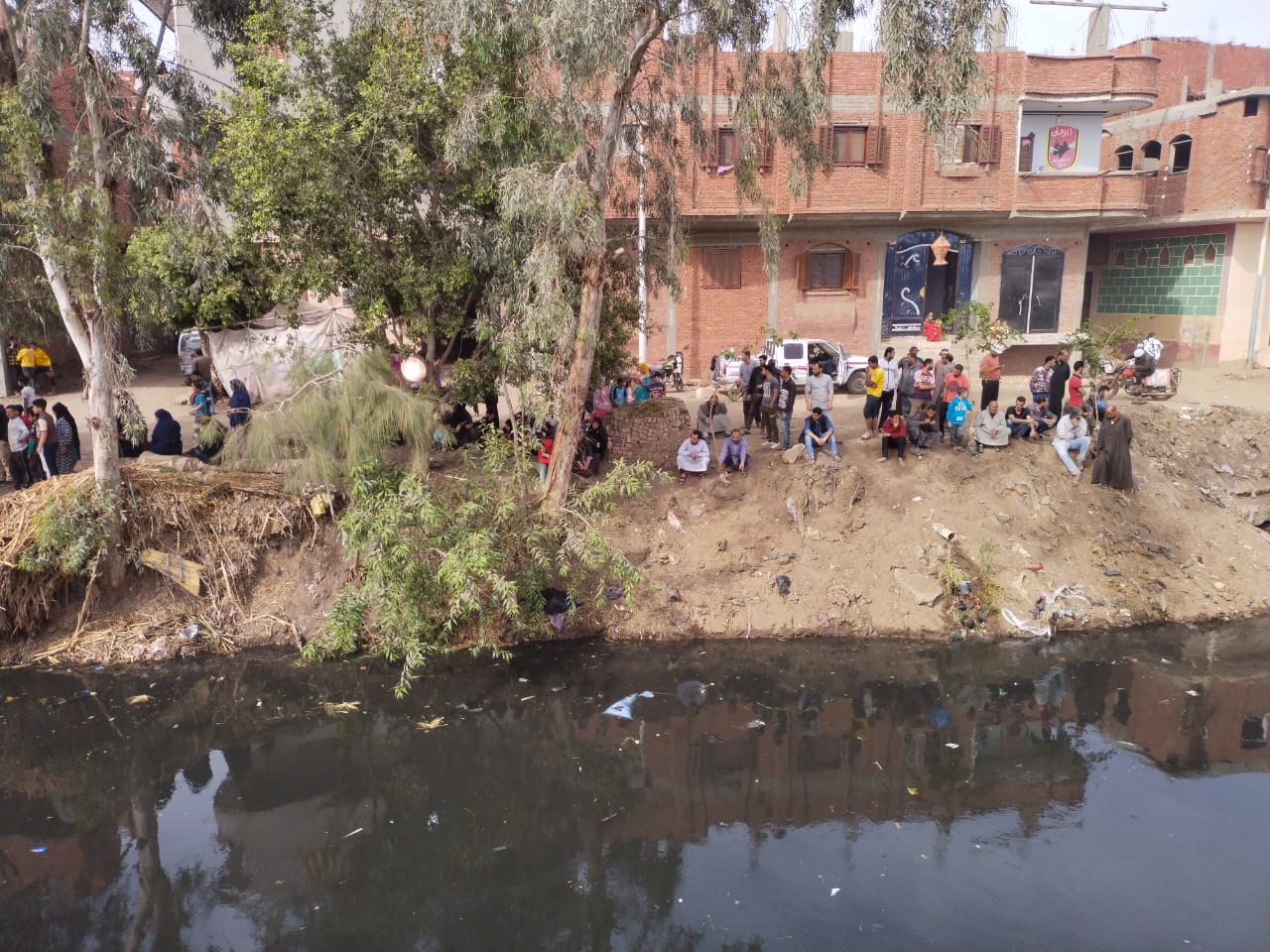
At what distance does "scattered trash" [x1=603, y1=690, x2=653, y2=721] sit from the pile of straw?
17.4 feet

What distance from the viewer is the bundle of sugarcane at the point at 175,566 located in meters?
12.8

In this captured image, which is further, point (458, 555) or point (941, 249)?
point (941, 249)

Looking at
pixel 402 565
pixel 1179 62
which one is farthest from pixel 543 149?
pixel 1179 62

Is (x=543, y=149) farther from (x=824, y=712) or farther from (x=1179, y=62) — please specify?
(x=1179, y=62)

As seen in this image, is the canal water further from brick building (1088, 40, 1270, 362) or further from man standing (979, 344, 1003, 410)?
brick building (1088, 40, 1270, 362)

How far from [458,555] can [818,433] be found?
640 centimetres

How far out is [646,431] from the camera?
15.0 metres

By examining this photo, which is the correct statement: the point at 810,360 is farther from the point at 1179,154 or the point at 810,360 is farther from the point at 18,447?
the point at 18,447

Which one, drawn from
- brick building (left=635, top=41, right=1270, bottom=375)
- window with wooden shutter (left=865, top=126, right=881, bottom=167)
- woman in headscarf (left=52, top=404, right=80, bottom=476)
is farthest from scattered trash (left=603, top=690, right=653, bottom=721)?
window with wooden shutter (left=865, top=126, right=881, bottom=167)

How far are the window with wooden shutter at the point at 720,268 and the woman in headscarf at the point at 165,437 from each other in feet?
47.4

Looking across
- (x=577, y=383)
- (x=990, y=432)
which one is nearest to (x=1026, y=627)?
(x=990, y=432)

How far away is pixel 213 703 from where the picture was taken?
37.4 ft

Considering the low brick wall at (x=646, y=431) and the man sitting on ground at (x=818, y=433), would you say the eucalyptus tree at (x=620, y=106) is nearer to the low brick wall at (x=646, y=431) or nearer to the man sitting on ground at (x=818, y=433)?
the low brick wall at (x=646, y=431)

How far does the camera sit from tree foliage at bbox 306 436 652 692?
1123 cm
